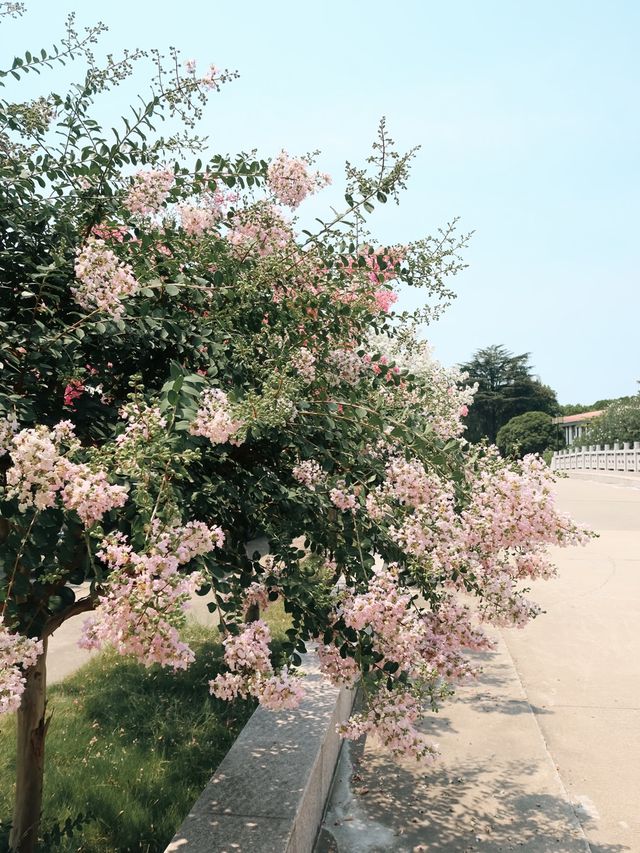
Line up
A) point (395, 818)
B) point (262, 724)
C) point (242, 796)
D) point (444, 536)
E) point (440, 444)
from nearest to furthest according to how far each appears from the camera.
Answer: point (444, 536)
point (440, 444)
point (242, 796)
point (395, 818)
point (262, 724)

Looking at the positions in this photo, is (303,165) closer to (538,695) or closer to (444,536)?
(444,536)

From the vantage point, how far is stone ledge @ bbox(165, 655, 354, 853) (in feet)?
10.3

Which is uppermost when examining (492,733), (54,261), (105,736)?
(54,261)

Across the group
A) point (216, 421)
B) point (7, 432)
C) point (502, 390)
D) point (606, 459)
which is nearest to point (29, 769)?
point (7, 432)

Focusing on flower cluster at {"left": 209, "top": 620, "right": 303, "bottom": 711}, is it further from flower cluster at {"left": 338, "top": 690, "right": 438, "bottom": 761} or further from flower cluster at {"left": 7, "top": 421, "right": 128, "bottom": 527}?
flower cluster at {"left": 7, "top": 421, "right": 128, "bottom": 527}

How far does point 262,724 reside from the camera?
436cm

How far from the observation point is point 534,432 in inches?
3071

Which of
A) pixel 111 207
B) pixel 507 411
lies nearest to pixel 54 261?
pixel 111 207

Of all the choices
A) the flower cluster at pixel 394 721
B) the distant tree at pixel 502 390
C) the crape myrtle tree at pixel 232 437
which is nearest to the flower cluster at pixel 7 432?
the crape myrtle tree at pixel 232 437

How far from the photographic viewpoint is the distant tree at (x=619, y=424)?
50656 mm

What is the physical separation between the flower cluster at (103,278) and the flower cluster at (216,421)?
0.50 meters

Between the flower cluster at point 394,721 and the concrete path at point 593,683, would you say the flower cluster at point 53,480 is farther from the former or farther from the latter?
the concrete path at point 593,683

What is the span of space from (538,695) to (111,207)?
4774mm

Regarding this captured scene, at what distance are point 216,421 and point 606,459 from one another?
151ft
